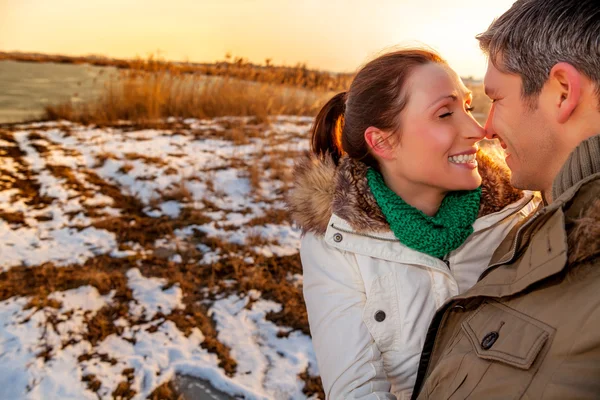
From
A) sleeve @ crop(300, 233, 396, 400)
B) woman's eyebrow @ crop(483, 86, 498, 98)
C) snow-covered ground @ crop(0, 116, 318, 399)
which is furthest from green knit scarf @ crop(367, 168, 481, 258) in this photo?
snow-covered ground @ crop(0, 116, 318, 399)

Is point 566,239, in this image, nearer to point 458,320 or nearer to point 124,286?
point 458,320

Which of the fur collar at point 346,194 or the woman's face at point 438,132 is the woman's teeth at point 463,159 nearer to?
the woman's face at point 438,132

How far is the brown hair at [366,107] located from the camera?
1838 mm

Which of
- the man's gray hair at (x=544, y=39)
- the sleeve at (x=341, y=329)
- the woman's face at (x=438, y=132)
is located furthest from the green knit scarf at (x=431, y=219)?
the man's gray hair at (x=544, y=39)

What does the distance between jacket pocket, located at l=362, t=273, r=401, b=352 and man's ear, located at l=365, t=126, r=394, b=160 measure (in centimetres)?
53

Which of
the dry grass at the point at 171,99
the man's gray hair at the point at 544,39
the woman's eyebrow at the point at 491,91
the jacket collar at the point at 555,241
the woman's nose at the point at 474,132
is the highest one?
the man's gray hair at the point at 544,39

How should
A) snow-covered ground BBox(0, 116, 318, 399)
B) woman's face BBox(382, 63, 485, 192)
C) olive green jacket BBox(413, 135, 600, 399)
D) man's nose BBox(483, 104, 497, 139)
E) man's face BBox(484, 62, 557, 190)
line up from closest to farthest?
olive green jacket BBox(413, 135, 600, 399), man's face BBox(484, 62, 557, 190), man's nose BBox(483, 104, 497, 139), woman's face BBox(382, 63, 485, 192), snow-covered ground BBox(0, 116, 318, 399)

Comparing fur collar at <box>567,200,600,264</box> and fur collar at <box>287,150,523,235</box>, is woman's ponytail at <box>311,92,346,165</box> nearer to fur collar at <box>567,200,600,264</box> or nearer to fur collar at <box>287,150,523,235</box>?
fur collar at <box>287,150,523,235</box>

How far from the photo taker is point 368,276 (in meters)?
1.67

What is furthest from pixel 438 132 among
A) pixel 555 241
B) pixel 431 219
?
pixel 555 241

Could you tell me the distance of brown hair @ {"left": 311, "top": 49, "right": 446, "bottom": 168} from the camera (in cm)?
184

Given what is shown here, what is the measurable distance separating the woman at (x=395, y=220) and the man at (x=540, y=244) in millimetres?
174

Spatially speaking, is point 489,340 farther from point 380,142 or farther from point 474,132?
point 380,142

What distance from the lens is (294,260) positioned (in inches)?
165
